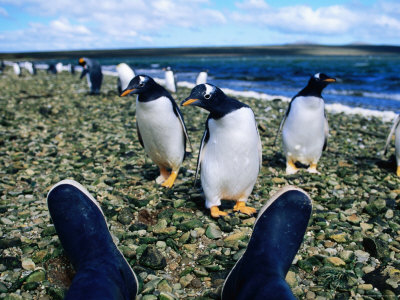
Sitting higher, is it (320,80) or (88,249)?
(320,80)

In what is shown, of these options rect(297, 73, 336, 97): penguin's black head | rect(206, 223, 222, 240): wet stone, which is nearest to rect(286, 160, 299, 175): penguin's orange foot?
rect(297, 73, 336, 97): penguin's black head

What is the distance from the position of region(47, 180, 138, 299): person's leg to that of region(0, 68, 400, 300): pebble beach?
0.39m

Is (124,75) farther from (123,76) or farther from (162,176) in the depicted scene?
(162,176)

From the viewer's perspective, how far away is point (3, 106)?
31.5 feet

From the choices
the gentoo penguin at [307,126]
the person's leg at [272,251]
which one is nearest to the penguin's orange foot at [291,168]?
the gentoo penguin at [307,126]

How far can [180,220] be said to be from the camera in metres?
3.46

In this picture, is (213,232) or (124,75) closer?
(213,232)

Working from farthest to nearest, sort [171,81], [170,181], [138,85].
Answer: [171,81] → [170,181] → [138,85]

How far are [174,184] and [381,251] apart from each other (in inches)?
98.4

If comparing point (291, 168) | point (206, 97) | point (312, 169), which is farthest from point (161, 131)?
point (312, 169)

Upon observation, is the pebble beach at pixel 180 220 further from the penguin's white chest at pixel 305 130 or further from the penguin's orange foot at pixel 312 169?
the penguin's white chest at pixel 305 130

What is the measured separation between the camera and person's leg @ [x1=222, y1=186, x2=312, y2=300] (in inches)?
72.3

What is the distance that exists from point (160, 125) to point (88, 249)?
235 cm

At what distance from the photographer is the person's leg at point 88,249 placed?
1.77 meters
